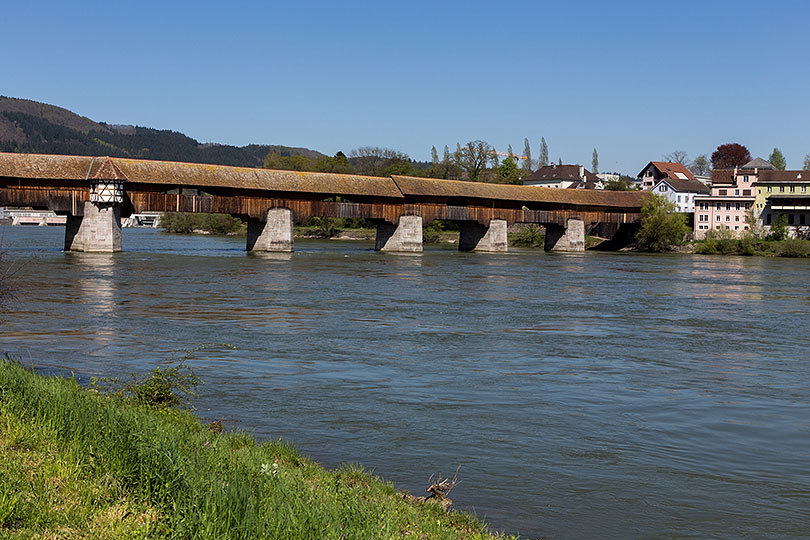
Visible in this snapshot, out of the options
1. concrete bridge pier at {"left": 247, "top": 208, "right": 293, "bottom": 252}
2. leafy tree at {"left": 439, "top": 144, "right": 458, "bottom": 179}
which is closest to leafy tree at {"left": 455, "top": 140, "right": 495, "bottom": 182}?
leafy tree at {"left": 439, "top": 144, "right": 458, "bottom": 179}

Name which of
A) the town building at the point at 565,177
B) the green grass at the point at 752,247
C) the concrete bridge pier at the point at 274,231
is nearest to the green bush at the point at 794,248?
the green grass at the point at 752,247

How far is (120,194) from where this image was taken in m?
44.0

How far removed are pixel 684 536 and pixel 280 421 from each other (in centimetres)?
475

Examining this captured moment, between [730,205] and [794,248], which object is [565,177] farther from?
[794,248]

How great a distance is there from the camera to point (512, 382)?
1222cm

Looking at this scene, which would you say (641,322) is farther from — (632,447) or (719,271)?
(719,271)

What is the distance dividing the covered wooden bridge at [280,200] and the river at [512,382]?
16.1 metres

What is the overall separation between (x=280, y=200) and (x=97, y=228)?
36.8 ft

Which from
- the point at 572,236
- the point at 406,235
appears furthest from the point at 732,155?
the point at 406,235

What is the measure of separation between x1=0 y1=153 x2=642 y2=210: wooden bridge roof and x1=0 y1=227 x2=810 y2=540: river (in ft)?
56.3

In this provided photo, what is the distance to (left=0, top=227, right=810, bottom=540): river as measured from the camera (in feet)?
23.4

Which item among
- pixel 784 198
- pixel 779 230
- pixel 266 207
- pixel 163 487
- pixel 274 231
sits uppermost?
pixel 784 198

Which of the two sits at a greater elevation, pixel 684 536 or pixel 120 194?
pixel 120 194

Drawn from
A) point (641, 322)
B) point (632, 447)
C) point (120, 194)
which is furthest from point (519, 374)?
point (120, 194)
